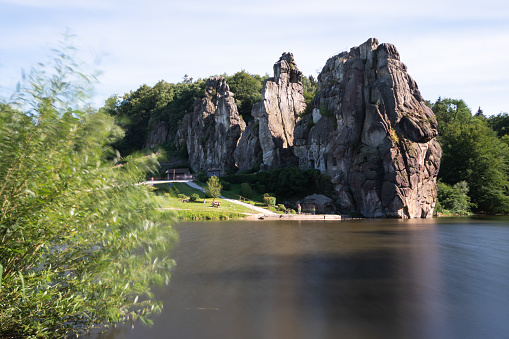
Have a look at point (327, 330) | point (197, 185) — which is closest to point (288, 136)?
point (197, 185)

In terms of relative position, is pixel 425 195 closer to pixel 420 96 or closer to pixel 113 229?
pixel 420 96

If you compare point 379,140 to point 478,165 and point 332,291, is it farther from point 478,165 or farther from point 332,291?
point 332,291

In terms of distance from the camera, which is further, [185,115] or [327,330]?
[185,115]

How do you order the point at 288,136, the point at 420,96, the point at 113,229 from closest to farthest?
the point at 113,229 → the point at 420,96 → the point at 288,136

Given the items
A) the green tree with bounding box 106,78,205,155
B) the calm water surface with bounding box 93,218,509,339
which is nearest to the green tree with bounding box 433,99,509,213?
the calm water surface with bounding box 93,218,509,339

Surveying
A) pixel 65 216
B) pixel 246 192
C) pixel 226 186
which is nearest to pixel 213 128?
pixel 226 186

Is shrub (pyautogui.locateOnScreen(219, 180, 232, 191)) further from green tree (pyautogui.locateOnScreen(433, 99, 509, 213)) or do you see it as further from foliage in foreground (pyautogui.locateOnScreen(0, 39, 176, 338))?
foliage in foreground (pyautogui.locateOnScreen(0, 39, 176, 338))

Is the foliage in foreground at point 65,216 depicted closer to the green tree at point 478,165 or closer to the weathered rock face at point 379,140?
the weathered rock face at point 379,140

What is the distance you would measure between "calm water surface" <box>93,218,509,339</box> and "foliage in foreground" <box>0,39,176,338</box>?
2202 millimetres

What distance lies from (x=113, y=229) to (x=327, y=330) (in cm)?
577

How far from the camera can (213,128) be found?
79.8 m

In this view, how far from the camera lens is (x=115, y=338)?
754 cm

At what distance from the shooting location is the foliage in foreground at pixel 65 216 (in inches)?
195

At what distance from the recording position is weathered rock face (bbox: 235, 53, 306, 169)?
207 ft
